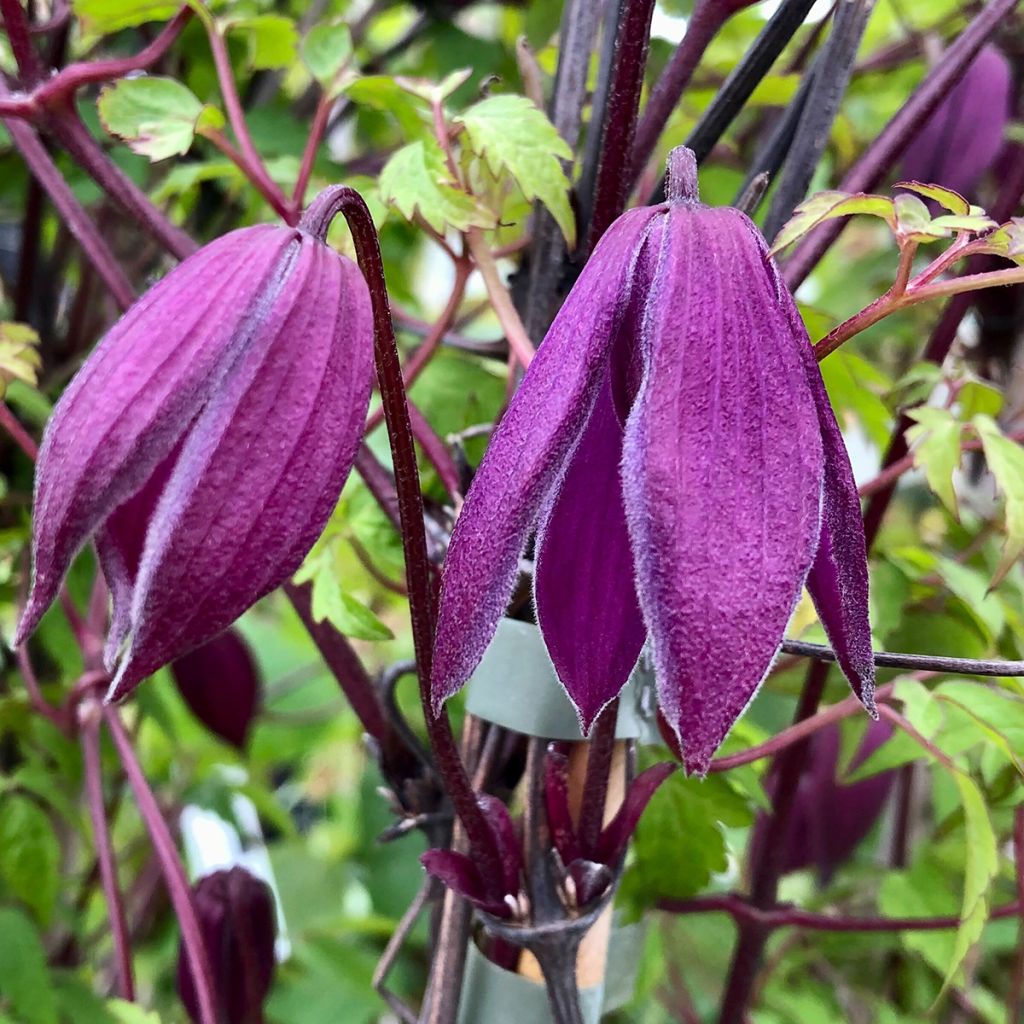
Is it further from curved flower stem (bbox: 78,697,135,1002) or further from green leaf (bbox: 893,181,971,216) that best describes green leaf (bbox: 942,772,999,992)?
curved flower stem (bbox: 78,697,135,1002)

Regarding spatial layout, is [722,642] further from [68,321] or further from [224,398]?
[68,321]

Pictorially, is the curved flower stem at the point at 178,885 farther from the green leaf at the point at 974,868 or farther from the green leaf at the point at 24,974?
the green leaf at the point at 974,868

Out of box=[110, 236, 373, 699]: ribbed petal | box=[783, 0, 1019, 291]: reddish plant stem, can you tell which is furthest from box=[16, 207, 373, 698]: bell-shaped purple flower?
box=[783, 0, 1019, 291]: reddish plant stem

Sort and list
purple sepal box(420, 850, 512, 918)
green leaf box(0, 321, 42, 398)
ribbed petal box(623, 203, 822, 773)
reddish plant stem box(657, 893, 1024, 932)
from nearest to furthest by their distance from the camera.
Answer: ribbed petal box(623, 203, 822, 773), purple sepal box(420, 850, 512, 918), green leaf box(0, 321, 42, 398), reddish plant stem box(657, 893, 1024, 932)

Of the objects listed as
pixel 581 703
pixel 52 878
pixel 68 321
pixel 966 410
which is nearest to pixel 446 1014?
pixel 581 703

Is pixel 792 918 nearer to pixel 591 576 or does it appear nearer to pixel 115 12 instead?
pixel 591 576

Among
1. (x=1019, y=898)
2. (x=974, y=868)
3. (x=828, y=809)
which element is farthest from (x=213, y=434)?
(x=828, y=809)
